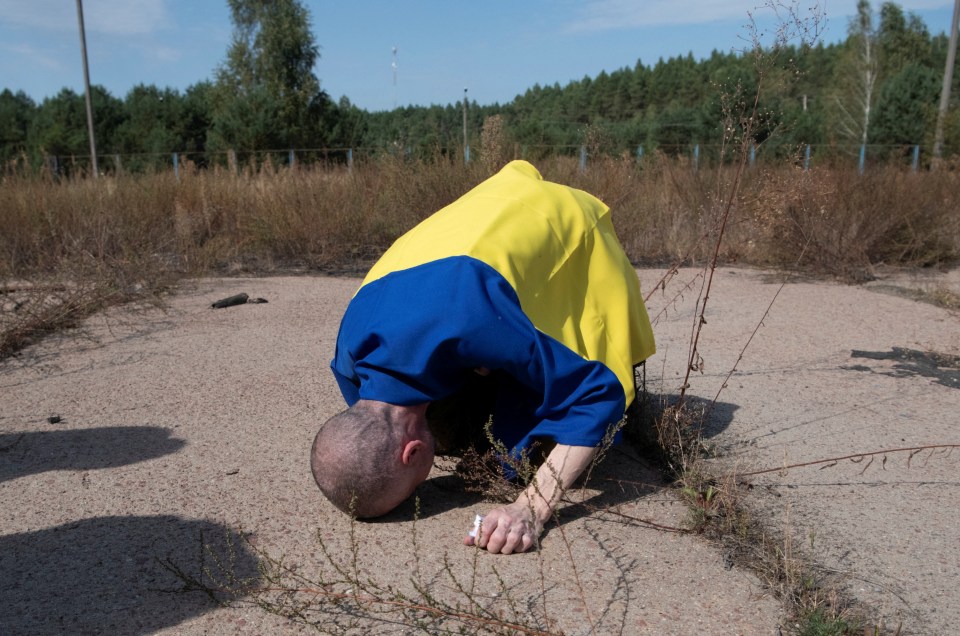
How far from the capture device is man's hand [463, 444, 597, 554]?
3.00 m

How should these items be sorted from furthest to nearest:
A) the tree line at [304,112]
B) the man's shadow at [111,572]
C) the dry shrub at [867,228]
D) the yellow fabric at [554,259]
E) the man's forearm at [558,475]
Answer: the tree line at [304,112], the dry shrub at [867,228], the yellow fabric at [554,259], the man's forearm at [558,475], the man's shadow at [111,572]

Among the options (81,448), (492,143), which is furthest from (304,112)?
(81,448)

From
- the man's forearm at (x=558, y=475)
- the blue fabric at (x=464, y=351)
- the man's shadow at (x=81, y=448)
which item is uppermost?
the blue fabric at (x=464, y=351)

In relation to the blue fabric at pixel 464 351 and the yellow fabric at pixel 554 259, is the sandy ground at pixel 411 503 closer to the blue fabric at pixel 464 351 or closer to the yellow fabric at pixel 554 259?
the blue fabric at pixel 464 351

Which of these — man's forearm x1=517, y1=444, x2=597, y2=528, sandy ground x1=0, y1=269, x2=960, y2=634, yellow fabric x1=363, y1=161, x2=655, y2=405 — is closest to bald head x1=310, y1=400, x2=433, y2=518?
sandy ground x1=0, y1=269, x2=960, y2=634

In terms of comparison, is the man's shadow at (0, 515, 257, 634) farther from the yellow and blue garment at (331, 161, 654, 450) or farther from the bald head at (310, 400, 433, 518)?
the yellow and blue garment at (331, 161, 654, 450)

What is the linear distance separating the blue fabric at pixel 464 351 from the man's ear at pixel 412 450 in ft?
0.48

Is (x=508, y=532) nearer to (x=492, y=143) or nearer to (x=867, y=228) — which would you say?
(x=492, y=143)

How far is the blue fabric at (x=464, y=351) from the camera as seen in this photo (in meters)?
2.92

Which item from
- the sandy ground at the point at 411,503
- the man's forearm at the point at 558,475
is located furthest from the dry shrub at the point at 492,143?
the man's forearm at the point at 558,475

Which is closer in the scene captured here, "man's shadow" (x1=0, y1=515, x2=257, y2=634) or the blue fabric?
"man's shadow" (x1=0, y1=515, x2=257, y2=634)

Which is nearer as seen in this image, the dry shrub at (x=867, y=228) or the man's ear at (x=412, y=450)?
the man's ear at (x=412, y=450)

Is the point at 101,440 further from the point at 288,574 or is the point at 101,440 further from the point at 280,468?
the point at 288,574

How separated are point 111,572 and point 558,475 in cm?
160
